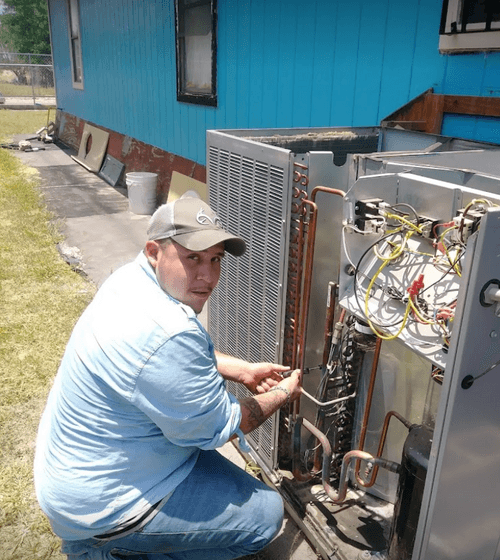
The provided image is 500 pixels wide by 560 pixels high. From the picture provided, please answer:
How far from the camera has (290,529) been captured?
2643 millimetres

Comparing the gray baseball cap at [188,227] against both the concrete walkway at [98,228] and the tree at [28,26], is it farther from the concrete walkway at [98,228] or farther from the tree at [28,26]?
the tree at [28,26]

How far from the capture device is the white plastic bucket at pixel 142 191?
25.6 ft

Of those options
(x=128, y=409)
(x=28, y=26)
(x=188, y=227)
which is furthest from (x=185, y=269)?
(x=28, y=26)

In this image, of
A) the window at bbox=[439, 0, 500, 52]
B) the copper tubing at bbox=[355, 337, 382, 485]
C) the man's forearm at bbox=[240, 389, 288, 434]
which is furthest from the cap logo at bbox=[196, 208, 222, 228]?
the window at bbox=[439, 0, 500, 52]

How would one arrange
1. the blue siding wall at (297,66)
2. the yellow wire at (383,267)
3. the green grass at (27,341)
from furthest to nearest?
the blue siding wall at (297,66) → the green grass at (27,341) → the yellow wire at (383,267)

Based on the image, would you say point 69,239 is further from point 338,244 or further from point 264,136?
point 338,244

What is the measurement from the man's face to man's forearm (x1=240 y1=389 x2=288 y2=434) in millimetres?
492

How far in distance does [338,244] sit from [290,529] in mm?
1438

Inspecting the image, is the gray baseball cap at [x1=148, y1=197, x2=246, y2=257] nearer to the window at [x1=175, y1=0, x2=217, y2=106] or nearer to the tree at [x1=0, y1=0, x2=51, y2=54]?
the window at [x1=175, y1=0, x2=217, y2=106]

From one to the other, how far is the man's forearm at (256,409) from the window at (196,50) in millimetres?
4458

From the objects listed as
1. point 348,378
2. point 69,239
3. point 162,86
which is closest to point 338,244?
point 348,378

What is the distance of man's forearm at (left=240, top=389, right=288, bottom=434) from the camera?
2141mm

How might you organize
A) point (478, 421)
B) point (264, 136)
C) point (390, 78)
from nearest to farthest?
point (478, 421) → point (264, 136) → point (390, 78)

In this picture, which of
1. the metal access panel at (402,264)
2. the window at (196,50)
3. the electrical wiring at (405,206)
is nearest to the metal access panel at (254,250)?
the metal access panel at (402,264)
